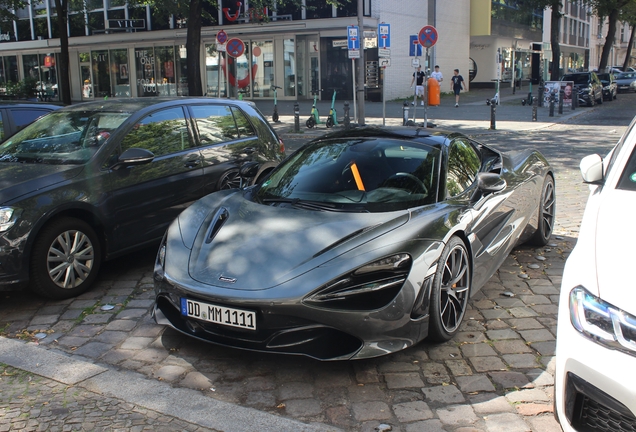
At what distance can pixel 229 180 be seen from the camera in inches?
265

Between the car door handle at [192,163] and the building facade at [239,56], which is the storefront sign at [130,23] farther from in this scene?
the car door handle at [192,163]

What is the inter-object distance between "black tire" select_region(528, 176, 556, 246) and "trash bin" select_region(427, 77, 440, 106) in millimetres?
22014

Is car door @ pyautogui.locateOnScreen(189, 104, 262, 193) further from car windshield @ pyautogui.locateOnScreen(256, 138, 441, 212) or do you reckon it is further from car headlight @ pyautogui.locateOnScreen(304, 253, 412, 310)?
car headlight @ pyautogui.locateOnScreen(304, 253, 412, 310)

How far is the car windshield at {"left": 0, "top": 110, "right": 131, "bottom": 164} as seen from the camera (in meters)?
5.64

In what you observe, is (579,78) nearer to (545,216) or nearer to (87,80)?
(545,216)

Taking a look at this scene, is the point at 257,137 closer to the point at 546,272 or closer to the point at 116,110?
the point at 116,110

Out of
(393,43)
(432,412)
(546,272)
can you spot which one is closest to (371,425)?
(432,412)

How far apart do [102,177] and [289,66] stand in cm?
2986

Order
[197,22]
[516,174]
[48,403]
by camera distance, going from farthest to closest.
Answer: [197,22], [516,174], [48,403]

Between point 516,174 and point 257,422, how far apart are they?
3620 mm

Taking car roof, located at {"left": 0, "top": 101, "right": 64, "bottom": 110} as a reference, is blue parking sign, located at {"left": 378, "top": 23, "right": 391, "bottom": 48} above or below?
above

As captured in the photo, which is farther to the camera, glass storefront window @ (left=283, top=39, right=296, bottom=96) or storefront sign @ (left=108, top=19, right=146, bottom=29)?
storefront sign @ (left=108, top=19, right=146, bottom=29)

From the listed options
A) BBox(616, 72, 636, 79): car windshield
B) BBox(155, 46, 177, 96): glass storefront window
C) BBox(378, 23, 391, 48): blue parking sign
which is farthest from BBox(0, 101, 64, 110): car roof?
BBox(616, 72, 636, 79): car windshield

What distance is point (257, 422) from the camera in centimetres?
328
